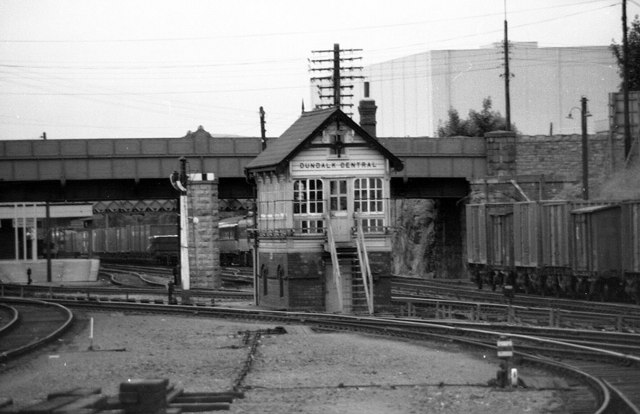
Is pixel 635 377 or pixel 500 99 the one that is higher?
pixel 500 99

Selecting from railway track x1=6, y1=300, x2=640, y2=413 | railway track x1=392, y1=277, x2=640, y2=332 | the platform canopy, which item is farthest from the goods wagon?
the platform canopy

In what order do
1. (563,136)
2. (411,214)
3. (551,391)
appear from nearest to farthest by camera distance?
(551,391), (563,136), (411,214)

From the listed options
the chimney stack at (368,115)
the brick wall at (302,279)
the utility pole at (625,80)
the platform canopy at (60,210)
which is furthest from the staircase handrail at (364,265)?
the platform canopy at (60,210)

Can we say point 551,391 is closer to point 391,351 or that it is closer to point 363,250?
point 391,351

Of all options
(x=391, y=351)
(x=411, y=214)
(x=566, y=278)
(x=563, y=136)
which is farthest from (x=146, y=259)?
(x=391, y=351)

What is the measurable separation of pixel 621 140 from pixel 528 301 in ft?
81.2

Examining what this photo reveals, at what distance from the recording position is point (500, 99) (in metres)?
89.2

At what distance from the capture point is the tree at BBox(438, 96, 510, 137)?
264 feet

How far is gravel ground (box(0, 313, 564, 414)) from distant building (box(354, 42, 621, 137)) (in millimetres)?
58891

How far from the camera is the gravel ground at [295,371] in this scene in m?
17.7

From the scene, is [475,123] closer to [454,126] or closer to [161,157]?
[454,126]

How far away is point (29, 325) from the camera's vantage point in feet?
114

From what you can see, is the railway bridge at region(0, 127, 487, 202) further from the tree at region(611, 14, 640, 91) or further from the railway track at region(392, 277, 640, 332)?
the tree at region(611, 14, 640, 91)

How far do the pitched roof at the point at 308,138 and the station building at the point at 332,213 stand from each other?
0.14 ft
